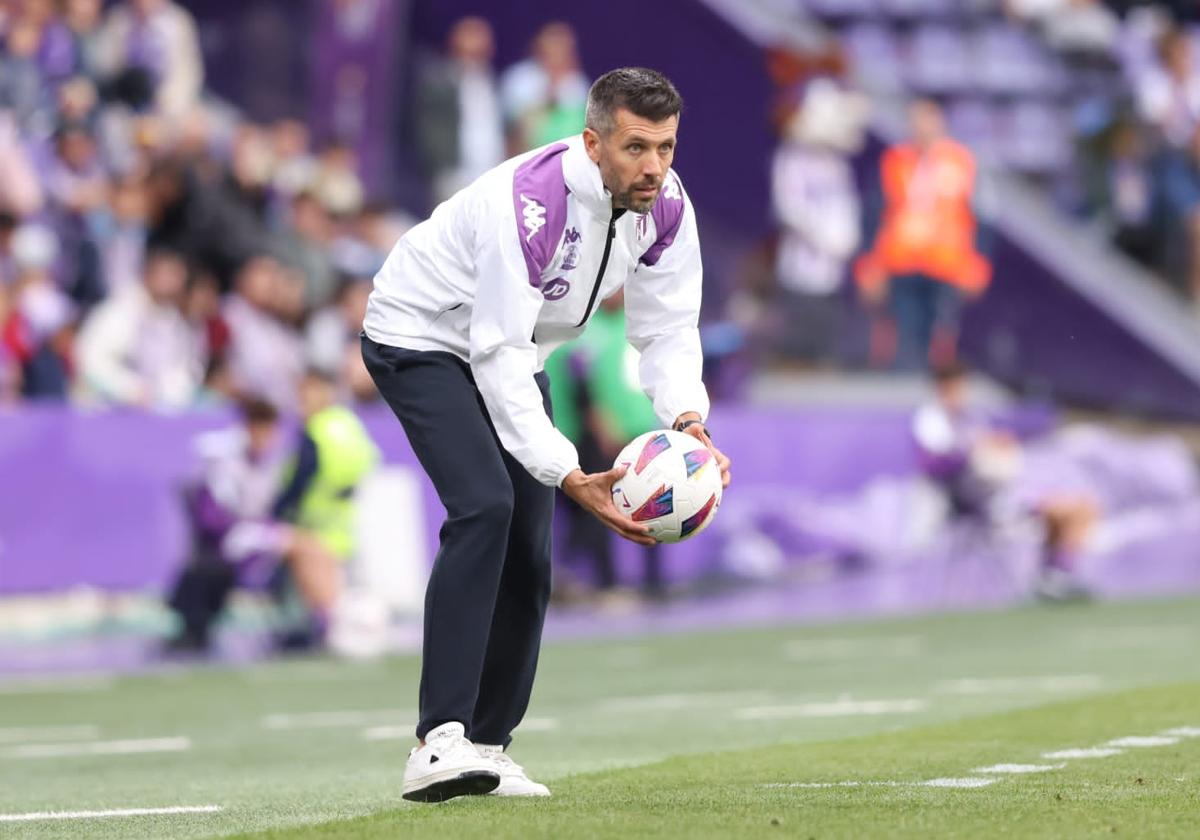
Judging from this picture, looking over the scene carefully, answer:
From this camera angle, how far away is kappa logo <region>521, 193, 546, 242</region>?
263 inches

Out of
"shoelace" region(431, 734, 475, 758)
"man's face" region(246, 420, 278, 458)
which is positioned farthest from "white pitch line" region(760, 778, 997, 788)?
"man's face" region(246, 420, 278, 458)

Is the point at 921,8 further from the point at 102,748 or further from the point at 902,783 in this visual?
the point at 902,783

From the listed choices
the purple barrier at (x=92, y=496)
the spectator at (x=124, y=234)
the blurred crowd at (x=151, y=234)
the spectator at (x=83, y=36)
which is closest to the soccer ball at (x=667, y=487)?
the purple barrier at (x=92, y=496)

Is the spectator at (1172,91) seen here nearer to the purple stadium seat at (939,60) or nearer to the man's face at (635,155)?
the purple stadium seat at (939,60)

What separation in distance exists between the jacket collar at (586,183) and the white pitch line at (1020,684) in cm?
521

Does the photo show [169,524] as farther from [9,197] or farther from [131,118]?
[131,118]

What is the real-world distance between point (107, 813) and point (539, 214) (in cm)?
232

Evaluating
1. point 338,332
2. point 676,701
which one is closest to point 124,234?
point 338,332

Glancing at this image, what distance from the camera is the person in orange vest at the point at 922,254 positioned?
66.3 feet

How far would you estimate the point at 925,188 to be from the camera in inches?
811

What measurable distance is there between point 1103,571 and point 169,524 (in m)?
8.49

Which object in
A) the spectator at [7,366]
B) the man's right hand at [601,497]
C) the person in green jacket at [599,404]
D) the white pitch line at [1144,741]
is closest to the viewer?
the man's right hand at [601,497]

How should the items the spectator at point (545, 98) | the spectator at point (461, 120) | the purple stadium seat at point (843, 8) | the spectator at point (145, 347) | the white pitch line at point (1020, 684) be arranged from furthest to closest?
the purple stadium seat at point (843, 8), the spectator at point (461, 120), the spectator at point (545, 98), the spectator at point (145, 347), the white pitch line at point (1020, 684)

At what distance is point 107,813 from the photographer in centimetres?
732
